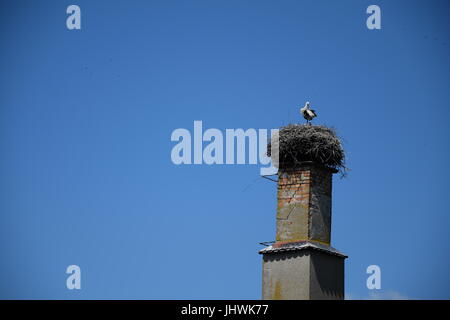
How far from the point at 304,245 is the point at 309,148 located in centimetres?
214

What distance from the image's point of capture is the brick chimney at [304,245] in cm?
2134

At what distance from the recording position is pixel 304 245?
70.4 ft

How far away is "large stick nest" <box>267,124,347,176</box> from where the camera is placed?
22422 mm

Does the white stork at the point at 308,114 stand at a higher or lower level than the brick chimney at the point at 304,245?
higher

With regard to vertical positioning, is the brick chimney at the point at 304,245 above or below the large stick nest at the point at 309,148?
below

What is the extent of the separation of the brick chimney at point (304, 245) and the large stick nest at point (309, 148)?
0.52 ft

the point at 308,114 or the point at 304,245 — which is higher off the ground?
the point at 308,114

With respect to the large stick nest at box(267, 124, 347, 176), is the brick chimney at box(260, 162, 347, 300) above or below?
below

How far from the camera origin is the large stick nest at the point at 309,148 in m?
22.4

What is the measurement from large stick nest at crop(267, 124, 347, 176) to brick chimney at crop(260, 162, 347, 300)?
16 centimetres
